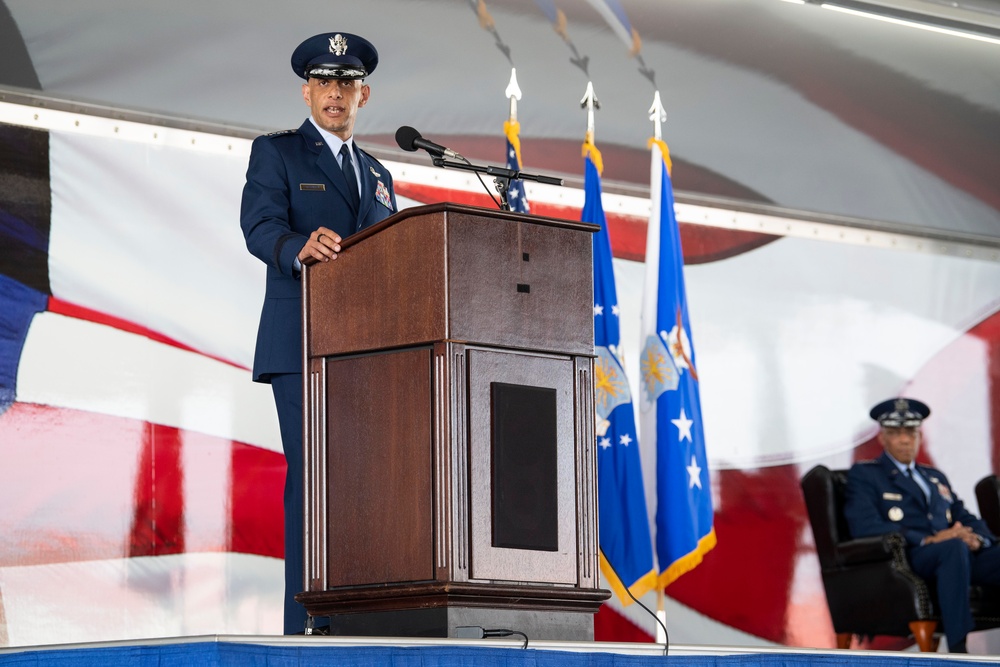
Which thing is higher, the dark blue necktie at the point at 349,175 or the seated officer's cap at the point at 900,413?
the dark blue necktie at the point at 349,175

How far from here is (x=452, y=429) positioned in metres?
2.34

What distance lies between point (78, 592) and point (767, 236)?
10.4 ft

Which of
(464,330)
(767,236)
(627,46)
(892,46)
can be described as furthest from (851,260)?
(464,330)

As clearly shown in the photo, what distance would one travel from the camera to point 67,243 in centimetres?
441

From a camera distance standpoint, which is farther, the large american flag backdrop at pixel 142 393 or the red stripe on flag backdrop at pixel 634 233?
the red stripe on flag backdrop at pixel 634 233

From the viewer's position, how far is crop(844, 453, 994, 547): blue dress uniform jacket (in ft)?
17.4

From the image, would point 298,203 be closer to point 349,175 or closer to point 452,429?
point 349,175

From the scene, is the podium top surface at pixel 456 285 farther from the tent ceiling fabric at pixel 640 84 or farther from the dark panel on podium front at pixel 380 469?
the tent ceiling fabric at pixel 640 84

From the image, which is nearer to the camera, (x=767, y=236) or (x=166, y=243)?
(x=166, y=243)

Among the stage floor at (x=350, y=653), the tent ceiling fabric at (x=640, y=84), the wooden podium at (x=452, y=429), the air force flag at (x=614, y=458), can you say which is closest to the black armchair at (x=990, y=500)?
the tent ceiling fabric at (x=640, y=84)

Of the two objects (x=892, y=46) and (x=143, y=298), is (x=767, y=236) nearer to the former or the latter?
(x=892, y=46)

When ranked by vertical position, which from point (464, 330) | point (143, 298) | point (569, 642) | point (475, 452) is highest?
point (143, 298)

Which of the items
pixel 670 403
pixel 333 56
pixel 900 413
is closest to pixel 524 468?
pixel 333 56

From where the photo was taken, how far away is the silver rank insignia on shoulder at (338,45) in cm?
286
